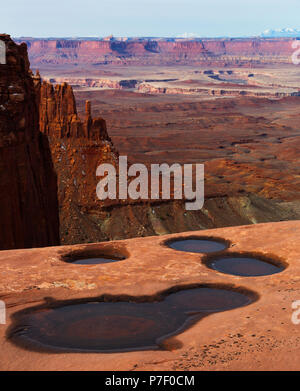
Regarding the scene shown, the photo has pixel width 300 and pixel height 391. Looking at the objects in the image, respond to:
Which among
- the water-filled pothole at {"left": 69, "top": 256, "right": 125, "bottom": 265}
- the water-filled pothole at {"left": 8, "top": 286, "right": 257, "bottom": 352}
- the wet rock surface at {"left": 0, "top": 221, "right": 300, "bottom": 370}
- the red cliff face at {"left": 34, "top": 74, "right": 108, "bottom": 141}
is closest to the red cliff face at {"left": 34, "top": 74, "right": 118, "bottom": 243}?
the red cliff face at {"left": 34, "top": 74, "right": 108, "bottom": 141}

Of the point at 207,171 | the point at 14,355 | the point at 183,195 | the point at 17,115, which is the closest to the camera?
the point at 14,355

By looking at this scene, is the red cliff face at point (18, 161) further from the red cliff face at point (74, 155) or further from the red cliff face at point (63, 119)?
the red cliff face at point (63, 119)

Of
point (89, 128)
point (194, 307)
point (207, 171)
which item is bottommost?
point (207, 171)

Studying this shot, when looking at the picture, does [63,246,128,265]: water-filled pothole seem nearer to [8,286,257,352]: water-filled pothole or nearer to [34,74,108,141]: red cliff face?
[8,286,257,352]: water-filled pothole

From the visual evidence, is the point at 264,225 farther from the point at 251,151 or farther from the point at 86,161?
the point at 251,151

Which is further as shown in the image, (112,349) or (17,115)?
(17,115)

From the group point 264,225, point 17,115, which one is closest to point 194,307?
point 264,225

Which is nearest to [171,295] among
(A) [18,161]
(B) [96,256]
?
(B) [96,256]
